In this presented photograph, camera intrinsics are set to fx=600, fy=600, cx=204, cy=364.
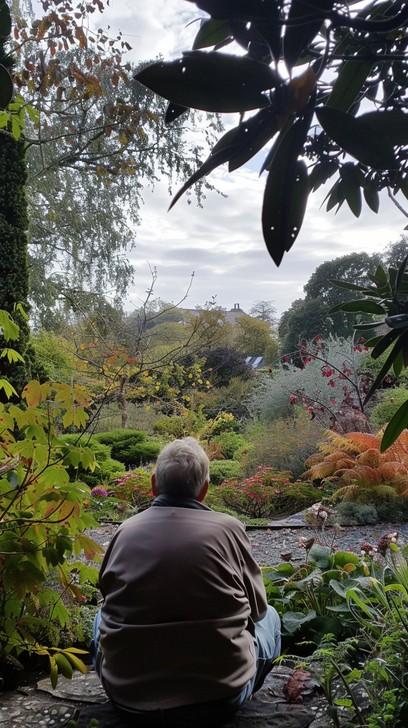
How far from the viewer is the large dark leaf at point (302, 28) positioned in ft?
1.71

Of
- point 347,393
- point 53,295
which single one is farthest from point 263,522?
point 53,295

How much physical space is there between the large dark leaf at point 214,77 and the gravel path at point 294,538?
3.52 m

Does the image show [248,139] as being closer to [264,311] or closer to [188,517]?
[188,517]

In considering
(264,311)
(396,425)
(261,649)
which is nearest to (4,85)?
(396,425)

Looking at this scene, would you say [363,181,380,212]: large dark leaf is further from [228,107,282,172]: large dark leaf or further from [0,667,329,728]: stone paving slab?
[0,667,329,728]: stone paving slab

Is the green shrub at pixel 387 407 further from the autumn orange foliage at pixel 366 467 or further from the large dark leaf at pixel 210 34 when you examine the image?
the large dark leaf at pixel 210 34

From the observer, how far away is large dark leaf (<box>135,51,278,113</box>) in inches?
19.7

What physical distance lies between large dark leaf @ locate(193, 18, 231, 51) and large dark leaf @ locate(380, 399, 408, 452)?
535 millimetres

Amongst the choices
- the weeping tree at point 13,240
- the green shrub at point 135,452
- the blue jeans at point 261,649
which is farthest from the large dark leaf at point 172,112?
the green shrub at point 135,452

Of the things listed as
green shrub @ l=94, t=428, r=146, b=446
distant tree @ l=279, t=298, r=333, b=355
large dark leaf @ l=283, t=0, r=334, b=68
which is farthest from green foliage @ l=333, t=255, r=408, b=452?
distant tree @ l=279, t=298, r=333, b=355

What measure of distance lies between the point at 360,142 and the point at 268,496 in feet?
17.4

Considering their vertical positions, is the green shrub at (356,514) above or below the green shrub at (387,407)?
below

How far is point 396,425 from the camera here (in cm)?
86

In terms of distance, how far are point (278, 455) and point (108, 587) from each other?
5.04 meters
